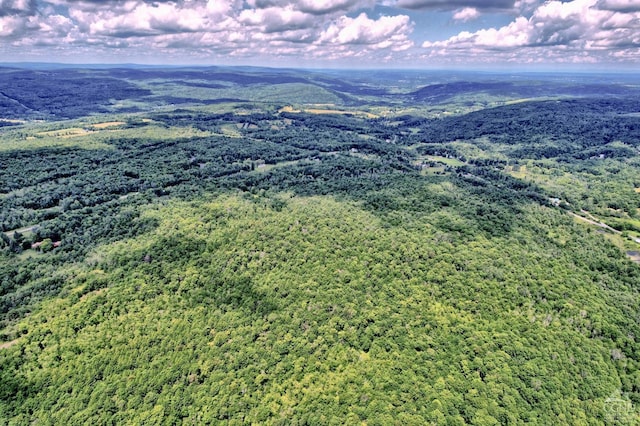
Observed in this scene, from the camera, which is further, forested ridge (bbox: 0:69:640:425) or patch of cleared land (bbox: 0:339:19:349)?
patch of cleared land (bbox: 0:339:19:349)

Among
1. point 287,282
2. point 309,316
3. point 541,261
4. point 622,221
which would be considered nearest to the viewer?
point 309,316

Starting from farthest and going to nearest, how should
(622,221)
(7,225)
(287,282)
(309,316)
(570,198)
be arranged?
(570,198) < (622,221) < (7,225) < (287,282) < (309,316)

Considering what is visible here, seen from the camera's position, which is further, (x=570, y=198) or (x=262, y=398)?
(x=570, y=198)

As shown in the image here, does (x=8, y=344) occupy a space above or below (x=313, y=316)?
above

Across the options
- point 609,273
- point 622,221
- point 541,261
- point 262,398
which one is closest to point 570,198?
point 622,221

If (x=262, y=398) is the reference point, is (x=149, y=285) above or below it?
above

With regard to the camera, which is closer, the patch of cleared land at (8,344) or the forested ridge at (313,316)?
the forested ridge at (313,316)

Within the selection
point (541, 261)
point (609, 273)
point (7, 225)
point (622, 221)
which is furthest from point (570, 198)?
point (7, 225)

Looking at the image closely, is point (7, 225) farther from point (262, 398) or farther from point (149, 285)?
point (262, 398)

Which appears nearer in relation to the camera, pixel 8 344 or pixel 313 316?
pixel 8 344
